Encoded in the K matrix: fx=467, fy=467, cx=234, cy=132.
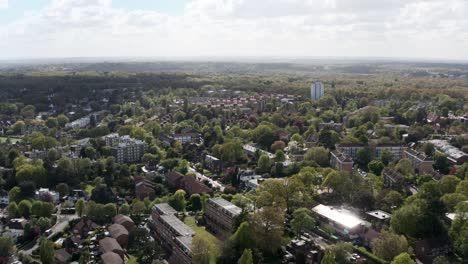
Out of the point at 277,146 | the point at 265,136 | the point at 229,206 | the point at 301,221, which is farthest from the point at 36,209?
the point at 265,136

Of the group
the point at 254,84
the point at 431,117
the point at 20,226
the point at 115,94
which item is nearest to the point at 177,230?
the point at 20,226

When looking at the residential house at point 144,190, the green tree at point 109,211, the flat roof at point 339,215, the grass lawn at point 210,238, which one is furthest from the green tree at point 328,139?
the green tree at point 109,211

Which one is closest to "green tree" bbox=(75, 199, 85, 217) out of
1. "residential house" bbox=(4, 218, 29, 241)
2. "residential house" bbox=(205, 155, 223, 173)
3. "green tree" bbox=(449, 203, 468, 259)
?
"residential house" bbox=(4, 218, 29, 241)

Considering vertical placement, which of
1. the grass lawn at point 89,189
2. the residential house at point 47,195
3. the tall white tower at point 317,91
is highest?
the tall white tower at point 317,91

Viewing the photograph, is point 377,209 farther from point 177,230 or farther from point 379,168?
point 177,230

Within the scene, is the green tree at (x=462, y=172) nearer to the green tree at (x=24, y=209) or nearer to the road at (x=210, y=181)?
the road at (x=210, y=181)
